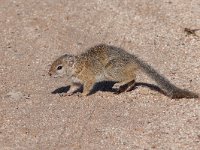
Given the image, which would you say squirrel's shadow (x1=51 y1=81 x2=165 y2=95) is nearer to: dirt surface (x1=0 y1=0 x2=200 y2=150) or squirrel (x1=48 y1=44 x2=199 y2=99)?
dirt surface (x1=0 y1=0 x2=200 y2=150)

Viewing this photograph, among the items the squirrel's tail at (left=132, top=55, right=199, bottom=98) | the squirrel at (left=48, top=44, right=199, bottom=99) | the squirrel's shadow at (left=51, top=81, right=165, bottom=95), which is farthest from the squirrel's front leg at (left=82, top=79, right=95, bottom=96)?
the squirrel's tail at (left=132, top=55, right=199, bottom=98)

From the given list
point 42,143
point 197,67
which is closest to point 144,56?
point 197,67

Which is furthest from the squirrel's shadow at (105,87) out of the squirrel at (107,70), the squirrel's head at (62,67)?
the squirrel's head at (62,67)

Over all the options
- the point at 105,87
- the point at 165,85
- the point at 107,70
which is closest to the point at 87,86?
the point at 107,70

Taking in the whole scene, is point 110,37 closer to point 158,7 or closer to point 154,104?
point 158,7

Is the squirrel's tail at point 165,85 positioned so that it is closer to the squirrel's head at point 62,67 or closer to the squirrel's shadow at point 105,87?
the squirrel's shadow at point 105,87

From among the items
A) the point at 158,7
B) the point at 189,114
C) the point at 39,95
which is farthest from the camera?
the point at 158,7

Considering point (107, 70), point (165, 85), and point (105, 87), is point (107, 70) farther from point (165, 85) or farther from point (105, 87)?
A: point (165, 85)
